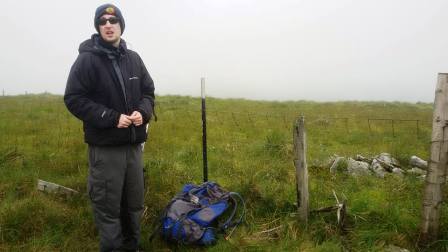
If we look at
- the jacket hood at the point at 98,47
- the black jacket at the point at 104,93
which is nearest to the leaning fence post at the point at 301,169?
the black jacket at the point at 104,93

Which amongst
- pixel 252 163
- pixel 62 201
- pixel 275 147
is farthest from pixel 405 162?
pixel 62 201

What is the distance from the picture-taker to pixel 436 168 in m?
3.79

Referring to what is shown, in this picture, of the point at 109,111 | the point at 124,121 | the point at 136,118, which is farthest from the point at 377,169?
the point at 109,111

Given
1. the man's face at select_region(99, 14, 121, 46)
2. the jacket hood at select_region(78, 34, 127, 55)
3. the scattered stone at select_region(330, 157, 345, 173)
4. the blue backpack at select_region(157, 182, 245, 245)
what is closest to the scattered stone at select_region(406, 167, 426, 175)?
the scattered stone at select_region(330, 157, 345, 173)

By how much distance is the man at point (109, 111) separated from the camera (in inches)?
136

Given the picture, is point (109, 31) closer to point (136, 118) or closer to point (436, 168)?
point (136, 118)

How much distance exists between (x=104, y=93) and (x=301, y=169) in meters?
2.26

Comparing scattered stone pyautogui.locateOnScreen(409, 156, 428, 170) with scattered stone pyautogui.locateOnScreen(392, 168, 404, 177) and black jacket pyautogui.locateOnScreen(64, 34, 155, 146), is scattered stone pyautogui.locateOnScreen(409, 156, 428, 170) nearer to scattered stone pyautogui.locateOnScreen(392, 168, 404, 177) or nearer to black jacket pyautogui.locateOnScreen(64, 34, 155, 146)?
scattered stone pyautogui.locateOnScreen(392, 168, 404, 177)

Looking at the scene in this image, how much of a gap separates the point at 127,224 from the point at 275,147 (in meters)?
4.21

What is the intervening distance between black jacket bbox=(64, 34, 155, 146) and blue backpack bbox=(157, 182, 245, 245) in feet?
3.13

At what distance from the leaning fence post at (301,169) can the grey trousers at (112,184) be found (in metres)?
1.72

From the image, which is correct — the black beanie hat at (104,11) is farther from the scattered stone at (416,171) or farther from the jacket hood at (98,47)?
the scattered stone at (416,171)

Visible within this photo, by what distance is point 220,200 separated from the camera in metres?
4.49

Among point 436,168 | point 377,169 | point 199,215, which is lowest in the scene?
point 199,215
